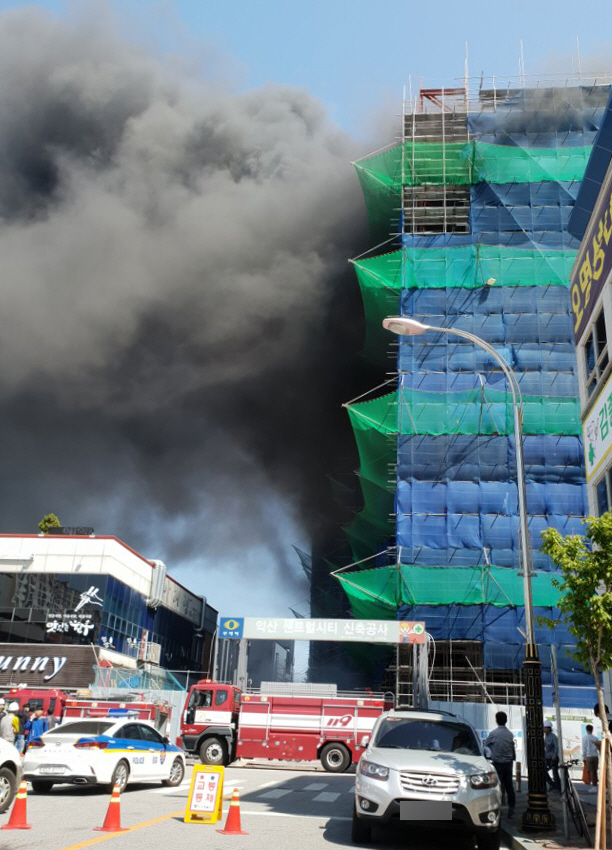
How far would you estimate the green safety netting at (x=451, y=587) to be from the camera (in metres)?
39.1

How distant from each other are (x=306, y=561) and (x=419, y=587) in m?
39.7

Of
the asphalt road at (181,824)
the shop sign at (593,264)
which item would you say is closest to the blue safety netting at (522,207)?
the shop sign at (593,264)

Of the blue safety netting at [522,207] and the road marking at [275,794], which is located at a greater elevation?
the blue safety netting at [522,207]

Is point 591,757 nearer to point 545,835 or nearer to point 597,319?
point 545,835

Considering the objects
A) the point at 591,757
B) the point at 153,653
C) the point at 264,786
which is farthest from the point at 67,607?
the point at 591,757

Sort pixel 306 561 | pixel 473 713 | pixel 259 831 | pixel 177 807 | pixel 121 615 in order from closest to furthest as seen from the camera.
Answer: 1. pixel 259 831
2. pixel 177 807
3. pixel 473 713
4. pixel 121 615
5. pixel 306 561

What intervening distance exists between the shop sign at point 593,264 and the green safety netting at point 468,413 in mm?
23031

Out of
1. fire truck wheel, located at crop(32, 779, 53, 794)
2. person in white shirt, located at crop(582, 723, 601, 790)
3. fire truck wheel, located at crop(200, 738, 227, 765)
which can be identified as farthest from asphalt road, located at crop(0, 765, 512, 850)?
fire truck wheel, located at crop(200, 738, 227, 765)

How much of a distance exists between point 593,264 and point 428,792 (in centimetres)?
1338

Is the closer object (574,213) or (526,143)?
(574,213)

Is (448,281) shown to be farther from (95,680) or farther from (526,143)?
(95,680)

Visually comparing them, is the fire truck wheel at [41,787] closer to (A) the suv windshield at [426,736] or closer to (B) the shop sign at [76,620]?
(A) the suv windshield at [426,736]

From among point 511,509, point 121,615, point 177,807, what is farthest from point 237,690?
point 121,615

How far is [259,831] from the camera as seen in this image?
10.6 metres
